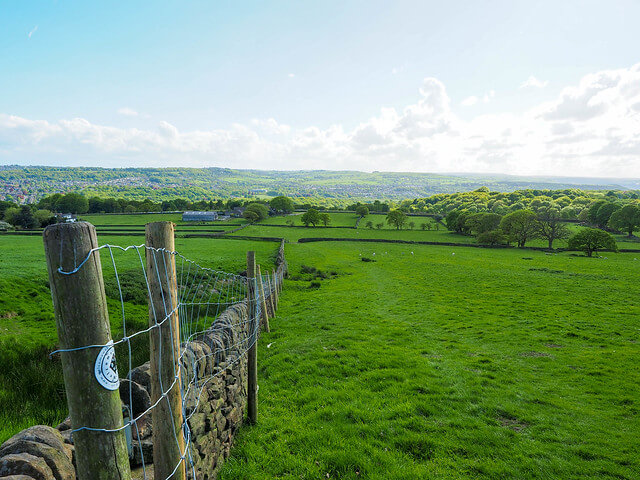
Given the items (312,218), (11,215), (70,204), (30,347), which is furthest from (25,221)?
(30,347)

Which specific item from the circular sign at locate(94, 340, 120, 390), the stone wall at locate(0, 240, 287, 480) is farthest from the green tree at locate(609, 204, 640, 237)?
the circular sign at locate(94, 340, 120, 390)

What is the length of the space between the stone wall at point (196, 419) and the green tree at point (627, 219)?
86.5 metres

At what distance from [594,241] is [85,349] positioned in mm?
63664

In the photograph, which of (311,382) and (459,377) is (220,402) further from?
(459,377)

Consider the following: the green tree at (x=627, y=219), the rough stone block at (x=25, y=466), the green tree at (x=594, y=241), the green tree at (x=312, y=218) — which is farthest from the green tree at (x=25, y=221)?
the green tree at (x=627, y=219)

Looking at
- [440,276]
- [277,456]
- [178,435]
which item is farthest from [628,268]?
[178,435]

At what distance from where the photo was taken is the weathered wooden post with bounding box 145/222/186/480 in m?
2.94

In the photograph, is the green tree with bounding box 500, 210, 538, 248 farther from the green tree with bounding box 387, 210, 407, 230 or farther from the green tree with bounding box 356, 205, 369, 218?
the green tree with bounding box 356, 205, 369, 218

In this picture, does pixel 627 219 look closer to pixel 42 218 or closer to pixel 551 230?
pixel 551 230

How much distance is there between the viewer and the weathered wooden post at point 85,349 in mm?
1792

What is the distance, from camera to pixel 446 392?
26.8 feet

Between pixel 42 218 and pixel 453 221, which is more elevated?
pixel 453 221

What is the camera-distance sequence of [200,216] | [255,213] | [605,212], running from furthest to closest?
[200,216], [255,213], [605,212]

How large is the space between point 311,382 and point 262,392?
1.35 metres
